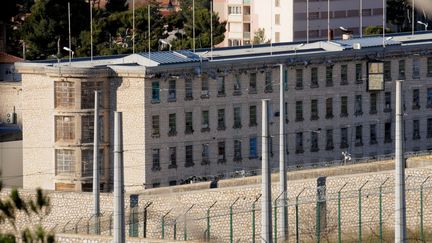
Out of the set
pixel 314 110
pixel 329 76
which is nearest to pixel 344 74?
pixel 329 76

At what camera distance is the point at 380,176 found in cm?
5188

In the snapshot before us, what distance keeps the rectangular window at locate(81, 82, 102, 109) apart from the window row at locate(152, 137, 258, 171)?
2.29m

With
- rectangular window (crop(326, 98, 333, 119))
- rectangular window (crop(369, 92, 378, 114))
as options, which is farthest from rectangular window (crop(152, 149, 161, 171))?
rectangular window (crop(369, 92, 378, 114))

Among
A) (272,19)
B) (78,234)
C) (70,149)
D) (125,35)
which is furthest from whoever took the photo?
(272,19)

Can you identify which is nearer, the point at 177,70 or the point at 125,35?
the point at 177,70

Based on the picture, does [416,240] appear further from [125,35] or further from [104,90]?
[125,35]

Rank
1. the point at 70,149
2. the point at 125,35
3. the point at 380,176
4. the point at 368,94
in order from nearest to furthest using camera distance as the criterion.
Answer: the point at 380,176 → the point at 70,149 → the point at 368,94 → the point at 125,35

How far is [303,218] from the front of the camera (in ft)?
163

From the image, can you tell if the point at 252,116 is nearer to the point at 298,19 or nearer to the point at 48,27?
the point at 48,27

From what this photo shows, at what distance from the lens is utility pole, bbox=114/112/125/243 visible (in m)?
39.3

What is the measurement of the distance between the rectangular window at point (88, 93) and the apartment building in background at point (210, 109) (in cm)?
4

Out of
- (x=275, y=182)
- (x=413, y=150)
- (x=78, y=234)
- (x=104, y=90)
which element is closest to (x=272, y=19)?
(x=413, y=150)

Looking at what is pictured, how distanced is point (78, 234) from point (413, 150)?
27.4 meters

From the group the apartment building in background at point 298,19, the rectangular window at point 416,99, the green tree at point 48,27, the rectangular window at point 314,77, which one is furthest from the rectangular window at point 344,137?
the apartment building in background at point 298,19
